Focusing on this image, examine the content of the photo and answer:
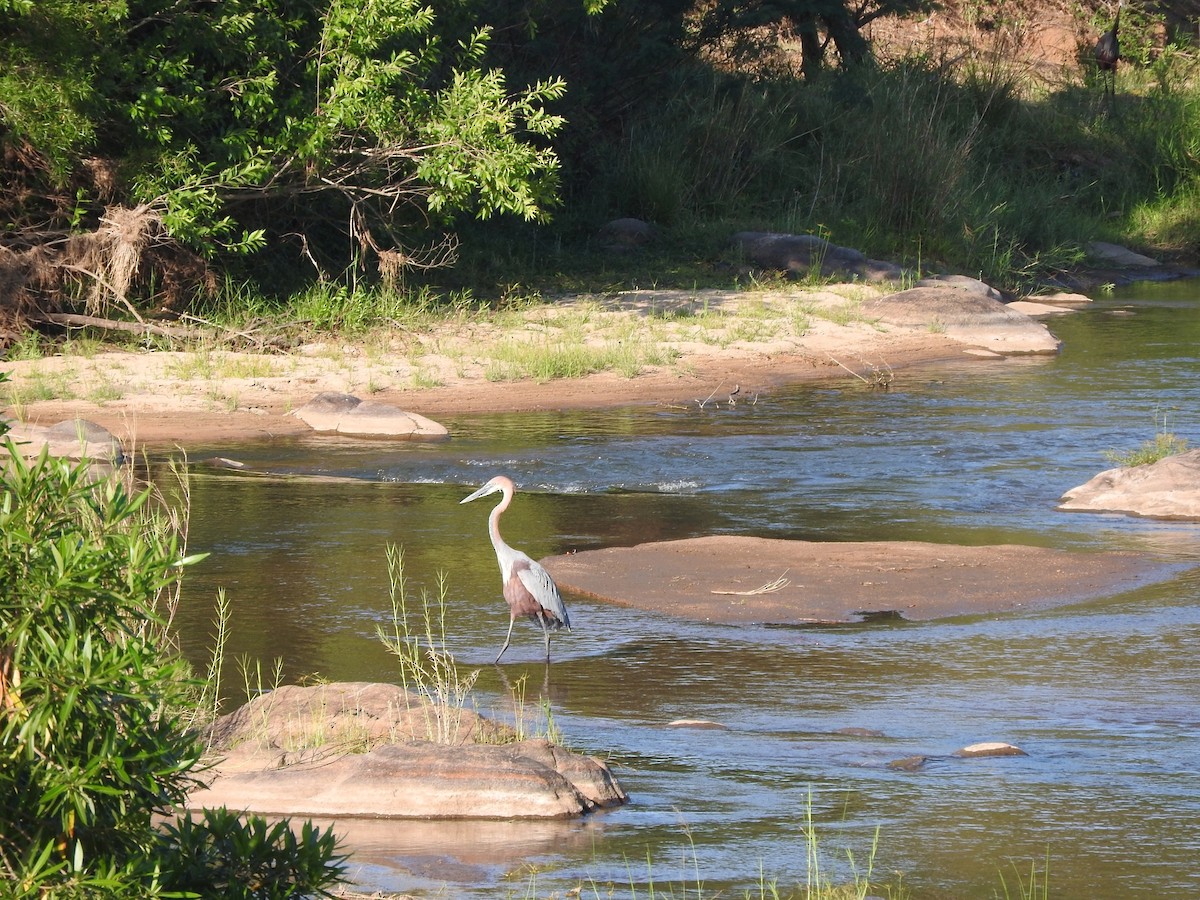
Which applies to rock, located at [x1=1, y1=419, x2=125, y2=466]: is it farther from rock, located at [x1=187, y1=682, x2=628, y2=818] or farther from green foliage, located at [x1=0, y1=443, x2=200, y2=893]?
green foliage, located at [x1=0, y1=443, x2=200, y2=893]

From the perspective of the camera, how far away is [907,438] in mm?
12945

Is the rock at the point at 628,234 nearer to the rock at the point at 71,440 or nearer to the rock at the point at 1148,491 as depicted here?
the rock at the point at 71,440

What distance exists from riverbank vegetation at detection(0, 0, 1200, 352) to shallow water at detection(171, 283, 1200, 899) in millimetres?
3673

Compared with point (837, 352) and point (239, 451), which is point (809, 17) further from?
point (239, 451)

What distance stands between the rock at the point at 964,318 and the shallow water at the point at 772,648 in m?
3.24

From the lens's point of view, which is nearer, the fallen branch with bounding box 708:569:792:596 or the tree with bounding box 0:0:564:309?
the fallen branch with bounding box 708:569:792:596

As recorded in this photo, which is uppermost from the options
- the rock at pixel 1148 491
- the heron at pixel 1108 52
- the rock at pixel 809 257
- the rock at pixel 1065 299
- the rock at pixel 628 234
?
the heron at pixel 1108 52

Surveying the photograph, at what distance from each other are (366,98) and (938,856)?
1164 centimetres

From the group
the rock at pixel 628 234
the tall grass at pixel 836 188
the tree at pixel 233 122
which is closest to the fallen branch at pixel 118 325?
the tree at pixel 233 122

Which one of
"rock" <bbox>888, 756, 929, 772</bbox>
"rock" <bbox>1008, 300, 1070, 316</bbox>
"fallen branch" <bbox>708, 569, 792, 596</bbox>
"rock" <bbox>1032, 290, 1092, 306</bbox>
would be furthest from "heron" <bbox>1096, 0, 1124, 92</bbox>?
"rock" <bbox>888, 756, 929, 772</bbox>

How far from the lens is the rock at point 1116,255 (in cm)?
2480

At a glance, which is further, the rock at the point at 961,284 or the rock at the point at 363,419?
the rock at the point at 961,284

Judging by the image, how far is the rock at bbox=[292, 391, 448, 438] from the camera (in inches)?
501

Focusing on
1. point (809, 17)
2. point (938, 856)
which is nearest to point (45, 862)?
point (938, 856)
